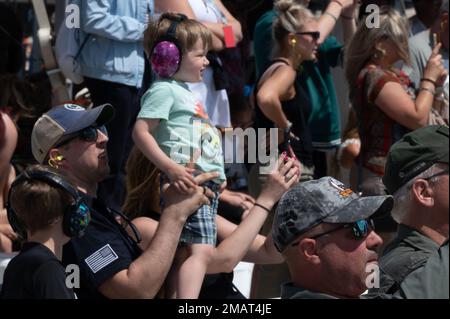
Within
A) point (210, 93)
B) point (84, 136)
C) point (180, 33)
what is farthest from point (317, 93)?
point (84, 136)

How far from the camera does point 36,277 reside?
10.7ft

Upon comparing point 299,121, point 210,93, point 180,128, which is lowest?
point 299,121

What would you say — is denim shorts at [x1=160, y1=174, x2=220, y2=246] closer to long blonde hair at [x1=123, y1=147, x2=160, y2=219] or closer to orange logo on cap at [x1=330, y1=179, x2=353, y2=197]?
long blonde hair at [x1=123, y1=147, x2=160, y2=219]

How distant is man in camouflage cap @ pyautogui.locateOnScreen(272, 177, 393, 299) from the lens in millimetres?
3291

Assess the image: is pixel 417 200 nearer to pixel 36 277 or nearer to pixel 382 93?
pixel 36 277

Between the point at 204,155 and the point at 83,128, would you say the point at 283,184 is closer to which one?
the point at 204,155

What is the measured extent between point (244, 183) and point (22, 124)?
4.89 feet

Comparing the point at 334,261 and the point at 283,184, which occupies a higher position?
the point at 334,261

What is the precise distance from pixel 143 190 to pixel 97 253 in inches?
31.3

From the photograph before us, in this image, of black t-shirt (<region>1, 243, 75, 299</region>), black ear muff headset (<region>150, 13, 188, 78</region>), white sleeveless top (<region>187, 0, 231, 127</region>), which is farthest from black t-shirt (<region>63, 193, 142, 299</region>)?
white sleeveless top (<region>187, 0, 231, 127</region>)

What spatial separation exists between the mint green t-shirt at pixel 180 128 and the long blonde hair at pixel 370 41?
144cm
